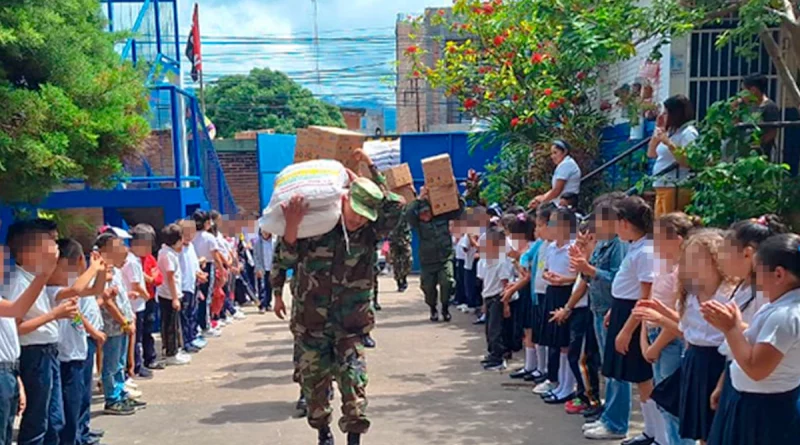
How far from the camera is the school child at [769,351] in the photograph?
2992mm

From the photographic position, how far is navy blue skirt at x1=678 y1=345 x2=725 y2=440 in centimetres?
381

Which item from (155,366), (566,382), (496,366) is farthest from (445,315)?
(566,382)

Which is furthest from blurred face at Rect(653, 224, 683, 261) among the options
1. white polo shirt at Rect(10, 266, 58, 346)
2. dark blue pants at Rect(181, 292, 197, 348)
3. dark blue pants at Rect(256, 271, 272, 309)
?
dark blue pants at Rect(256, 271, 272, 309)

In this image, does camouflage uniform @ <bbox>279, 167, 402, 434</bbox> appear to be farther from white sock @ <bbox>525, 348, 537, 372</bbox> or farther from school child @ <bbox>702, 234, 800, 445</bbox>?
white sock @ <bbox>525, 348, 537, 372</bbox>

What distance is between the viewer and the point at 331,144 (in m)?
5.42

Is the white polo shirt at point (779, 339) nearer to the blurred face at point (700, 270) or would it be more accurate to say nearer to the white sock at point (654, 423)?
the blurred face at point (700, 270)

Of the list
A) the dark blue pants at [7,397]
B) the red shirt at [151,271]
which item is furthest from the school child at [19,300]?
the red shirt at [151,271]

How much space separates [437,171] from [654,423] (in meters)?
5.68

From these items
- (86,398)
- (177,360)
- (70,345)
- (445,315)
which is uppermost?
(70,345)

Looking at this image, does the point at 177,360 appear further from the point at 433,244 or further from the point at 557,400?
the point at 557,400

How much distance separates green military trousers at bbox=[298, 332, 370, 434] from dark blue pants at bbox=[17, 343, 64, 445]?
5.14ft

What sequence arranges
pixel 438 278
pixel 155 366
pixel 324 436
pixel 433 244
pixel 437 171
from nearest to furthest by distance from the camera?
pixel 324 436, pixel 155 366, pixel 437 171, pixel 433 244, pixel 438 278

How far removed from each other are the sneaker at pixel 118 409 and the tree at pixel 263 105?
3450 cm

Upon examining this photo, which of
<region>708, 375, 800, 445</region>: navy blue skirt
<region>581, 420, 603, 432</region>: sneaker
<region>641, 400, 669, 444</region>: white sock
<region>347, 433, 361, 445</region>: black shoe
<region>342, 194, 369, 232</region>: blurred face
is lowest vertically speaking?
<region>581, 420, 603, 432</region>: sneaker
